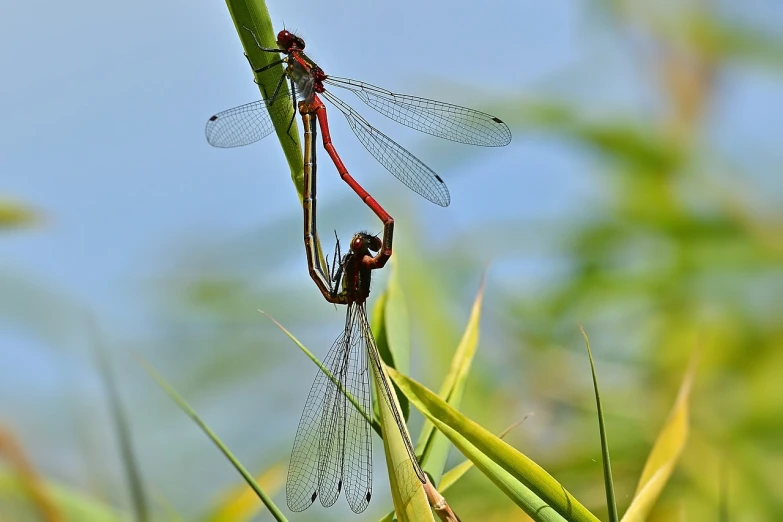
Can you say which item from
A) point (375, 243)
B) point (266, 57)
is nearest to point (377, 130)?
point (375, 243)

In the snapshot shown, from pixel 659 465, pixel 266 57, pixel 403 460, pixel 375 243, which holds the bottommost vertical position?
pixel 659 465

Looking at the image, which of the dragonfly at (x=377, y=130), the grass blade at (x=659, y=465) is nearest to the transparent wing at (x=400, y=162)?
the dragonfly at (x=377, y=130)

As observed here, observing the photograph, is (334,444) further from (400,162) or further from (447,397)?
(400,162)

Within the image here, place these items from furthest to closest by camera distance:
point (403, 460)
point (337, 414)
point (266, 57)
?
point (337, 414) → point (266, 57) → point (403, 460)

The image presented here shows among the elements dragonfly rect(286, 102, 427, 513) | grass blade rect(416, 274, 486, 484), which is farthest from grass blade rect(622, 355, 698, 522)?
dragonfly rect(286, 102, 427, 513)

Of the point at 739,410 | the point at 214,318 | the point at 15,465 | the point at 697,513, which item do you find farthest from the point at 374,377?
the point at 739,410

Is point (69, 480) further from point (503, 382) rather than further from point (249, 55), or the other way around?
point (249, 55)

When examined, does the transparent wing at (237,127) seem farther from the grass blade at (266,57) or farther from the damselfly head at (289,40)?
the grass blade at (266,57)

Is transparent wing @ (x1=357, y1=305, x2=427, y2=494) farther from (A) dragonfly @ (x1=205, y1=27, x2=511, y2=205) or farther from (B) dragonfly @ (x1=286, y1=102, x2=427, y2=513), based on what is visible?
(A) dragonfly @ (x1=205, y1=27, x2=511, y2=205)
